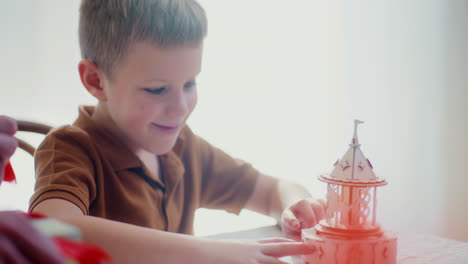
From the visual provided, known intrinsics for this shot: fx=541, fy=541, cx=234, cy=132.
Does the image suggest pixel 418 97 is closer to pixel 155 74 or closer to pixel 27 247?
pixel 155 74

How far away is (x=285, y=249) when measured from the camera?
0.58 meters

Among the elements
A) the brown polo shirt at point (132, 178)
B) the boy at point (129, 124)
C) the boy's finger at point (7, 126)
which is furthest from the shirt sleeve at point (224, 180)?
the boy's finger at point (7, 126)

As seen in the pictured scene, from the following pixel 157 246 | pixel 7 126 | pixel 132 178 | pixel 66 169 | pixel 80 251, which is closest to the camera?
pixel 80 251

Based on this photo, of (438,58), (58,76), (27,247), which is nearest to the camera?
(27,247)

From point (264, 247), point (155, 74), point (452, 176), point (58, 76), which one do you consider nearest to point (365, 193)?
point (264, 247)

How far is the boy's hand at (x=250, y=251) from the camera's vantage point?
53 cm

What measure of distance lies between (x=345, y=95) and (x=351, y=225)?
1088mm

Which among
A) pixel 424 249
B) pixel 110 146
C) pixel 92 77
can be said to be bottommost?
pixel 424 249

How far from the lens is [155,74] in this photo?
2.35ft

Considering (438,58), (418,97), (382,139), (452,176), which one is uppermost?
(438,58)

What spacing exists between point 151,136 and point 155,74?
0.12 metres

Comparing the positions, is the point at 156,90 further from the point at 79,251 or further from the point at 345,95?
the point at 345,95

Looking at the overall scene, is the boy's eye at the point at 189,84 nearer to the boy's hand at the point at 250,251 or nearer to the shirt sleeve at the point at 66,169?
the shirt sleeve at the point at 66,169

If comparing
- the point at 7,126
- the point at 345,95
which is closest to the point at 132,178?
the point at 7,126
